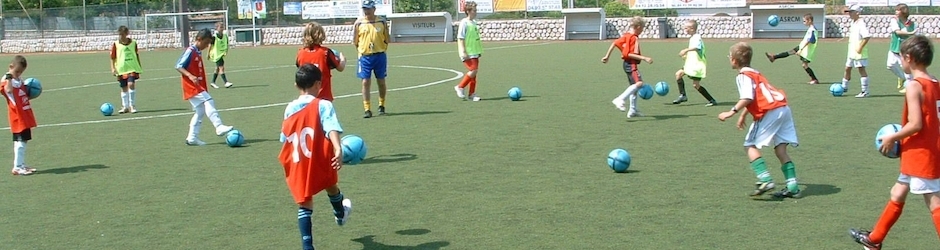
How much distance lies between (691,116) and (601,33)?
29.2 meters

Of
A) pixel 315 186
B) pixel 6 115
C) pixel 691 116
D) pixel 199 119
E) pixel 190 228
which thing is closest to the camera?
pixel 315 186

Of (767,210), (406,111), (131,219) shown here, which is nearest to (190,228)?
(131,219)

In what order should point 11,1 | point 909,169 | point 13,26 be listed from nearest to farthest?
point 909,169 < point 13,26 < point 11,1

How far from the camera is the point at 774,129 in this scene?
26.5 feet

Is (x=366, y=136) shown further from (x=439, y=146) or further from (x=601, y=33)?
(x=601, y=33)

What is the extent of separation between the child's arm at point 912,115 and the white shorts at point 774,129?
226 centimetres

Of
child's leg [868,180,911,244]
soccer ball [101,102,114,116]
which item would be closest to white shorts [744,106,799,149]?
child's leg [868,180,911,244]

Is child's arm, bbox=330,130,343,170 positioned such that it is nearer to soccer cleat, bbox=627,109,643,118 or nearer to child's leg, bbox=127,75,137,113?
soccer cleat, bbox=627,109,643,118

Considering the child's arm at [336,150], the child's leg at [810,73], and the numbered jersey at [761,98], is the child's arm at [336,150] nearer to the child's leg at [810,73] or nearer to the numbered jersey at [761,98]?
the numbered jersey at [761,98]

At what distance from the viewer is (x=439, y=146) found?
11.9 meters

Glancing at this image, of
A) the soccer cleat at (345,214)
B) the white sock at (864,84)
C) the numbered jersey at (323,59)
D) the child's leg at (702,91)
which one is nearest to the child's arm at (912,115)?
the soccer cleat at (345,214)

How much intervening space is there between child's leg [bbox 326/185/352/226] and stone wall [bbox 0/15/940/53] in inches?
1372

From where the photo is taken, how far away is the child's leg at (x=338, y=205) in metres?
6.88

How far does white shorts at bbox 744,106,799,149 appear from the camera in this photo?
805 cm
